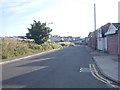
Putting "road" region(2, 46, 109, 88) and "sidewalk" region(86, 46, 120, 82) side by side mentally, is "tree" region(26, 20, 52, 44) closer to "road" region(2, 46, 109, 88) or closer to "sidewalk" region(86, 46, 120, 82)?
"sidewalk" region(86, 46, 120, 82)

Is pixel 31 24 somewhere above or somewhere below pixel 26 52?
above

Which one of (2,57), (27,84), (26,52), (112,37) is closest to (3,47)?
(2,57)

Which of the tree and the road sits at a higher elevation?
the tree

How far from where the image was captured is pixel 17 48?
4850 centimetres

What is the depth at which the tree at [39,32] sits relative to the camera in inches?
2955

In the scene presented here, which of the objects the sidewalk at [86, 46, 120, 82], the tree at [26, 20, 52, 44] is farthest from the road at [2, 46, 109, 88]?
the tree at [26, 20, 52, 44]

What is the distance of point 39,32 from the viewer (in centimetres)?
7506

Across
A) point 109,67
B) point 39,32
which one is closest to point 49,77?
point 109,67

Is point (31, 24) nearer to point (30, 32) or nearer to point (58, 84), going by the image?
point (30, 32)

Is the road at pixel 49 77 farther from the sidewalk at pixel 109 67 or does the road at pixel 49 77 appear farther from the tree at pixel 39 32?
the tree at pixel 39 32

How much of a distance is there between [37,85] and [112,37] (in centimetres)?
2959

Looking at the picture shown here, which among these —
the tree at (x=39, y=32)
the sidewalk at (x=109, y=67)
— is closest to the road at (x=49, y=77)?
the sidewalk at (x=109, y=67)

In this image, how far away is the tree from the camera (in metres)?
75.1

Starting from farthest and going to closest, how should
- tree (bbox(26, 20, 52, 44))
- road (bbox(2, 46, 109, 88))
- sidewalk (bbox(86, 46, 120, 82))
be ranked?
1. tree (bbox(26, 20, 52, 44))
2. sidewalk (bbox(86, 46, 120, 82))
3. road (bbox(2, 46, 109, 88))
